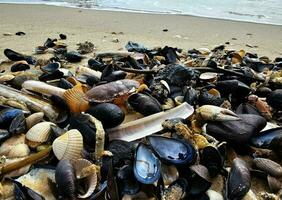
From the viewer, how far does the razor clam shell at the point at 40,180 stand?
213 centimetres

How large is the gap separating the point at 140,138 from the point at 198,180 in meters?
0.60

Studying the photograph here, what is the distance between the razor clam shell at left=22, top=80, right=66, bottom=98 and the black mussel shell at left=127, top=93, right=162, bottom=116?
61 centimetres

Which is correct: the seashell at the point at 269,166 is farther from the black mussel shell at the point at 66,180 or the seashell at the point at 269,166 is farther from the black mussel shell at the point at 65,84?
the black mussel shell at the point at 65,84

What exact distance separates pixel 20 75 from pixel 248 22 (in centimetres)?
712

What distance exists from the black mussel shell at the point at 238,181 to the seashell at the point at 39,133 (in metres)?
1.28

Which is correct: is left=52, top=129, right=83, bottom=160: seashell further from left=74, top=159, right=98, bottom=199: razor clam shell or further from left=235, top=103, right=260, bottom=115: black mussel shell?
left=235, top=103, right=260, bottom=115: black mussel shell

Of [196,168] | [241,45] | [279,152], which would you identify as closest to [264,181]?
[279,152]

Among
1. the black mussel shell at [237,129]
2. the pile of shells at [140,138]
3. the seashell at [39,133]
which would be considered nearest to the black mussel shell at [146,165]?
the pile of shells at [140,138]

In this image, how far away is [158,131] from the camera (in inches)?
111

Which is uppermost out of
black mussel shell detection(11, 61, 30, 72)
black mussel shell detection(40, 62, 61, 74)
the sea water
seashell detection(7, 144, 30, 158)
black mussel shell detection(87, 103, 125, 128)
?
black mussel shell detection(87, 103, 125, 128)

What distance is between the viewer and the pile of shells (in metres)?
2.21

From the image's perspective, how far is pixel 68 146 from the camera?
7.76ft

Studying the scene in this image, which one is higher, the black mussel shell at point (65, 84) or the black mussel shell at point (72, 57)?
the black mussel shell at point (65, 84)

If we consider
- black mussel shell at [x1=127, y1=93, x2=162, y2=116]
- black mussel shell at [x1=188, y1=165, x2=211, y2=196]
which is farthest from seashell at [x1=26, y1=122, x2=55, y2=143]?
black mussel shell at [x1=188, y1=165, x2=211, y2=196]
